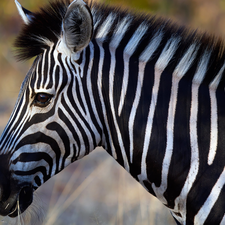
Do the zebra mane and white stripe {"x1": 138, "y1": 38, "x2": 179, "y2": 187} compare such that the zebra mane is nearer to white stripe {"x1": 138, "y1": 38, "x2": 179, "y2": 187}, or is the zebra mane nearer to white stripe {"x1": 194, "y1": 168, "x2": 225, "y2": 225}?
white stripe {"x1": 138, "y1": 38, "x2": 179, "y2": 187}

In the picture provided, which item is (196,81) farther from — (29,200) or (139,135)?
(29,200)

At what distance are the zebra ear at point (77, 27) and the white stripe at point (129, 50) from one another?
0.32m

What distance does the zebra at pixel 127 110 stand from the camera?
1979 millimetres

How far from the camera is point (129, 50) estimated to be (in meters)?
2.18

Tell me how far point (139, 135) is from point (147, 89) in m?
0.35

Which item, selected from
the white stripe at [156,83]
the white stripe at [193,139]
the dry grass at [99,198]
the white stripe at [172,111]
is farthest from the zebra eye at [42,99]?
the dry grass at [99,198]

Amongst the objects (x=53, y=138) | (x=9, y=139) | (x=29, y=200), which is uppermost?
(x=53, y=138)

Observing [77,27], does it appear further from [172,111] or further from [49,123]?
[172,111]

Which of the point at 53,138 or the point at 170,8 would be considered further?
the point at 170,8

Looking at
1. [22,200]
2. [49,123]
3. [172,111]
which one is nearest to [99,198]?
[22,200]

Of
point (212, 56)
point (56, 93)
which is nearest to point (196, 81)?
point (212, 56)

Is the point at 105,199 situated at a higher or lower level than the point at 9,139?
lower

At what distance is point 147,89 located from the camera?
209 centimetres

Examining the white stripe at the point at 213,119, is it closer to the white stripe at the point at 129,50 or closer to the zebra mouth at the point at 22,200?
the white stripe at the point at 129,50
